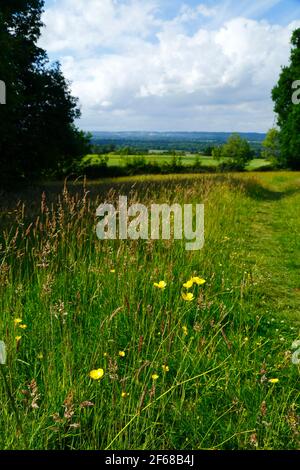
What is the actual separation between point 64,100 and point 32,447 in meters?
21.0

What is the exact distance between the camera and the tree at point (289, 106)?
32.9 metres

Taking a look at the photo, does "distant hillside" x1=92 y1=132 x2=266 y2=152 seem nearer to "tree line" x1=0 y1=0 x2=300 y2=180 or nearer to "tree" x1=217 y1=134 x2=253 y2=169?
"tree" x1=217 y1=134 x2=253 y2=169

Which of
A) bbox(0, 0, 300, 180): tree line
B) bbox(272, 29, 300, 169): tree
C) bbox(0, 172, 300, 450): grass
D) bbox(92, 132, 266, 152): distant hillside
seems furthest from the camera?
bbox(92, 132, 266, 152): distant hillside

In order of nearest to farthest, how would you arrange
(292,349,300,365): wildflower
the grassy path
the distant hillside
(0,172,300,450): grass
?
(0,172,300,450): grass < (292,349,300,365): wildflower < the grassy path < the distant hillside

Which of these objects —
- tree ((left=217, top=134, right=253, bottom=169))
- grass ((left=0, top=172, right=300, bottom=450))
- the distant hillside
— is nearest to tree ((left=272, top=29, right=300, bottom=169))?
the distant hillside

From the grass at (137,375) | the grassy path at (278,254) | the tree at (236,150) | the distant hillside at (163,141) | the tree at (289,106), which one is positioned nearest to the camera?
the grass at (137,375)

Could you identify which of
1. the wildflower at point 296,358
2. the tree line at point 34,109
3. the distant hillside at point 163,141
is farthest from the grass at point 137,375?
the distant hillside at point 163,141

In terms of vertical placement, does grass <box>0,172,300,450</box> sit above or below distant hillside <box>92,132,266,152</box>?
below

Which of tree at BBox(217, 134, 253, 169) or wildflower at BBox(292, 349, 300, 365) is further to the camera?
tree at BBox(217, 134, 253, 169)

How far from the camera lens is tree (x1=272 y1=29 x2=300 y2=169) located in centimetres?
3291

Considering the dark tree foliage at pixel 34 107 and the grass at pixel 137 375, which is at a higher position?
the dark tree foliage at pixel 34 107

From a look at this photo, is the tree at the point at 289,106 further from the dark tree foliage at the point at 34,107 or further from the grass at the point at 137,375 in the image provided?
the grass at the point at 137,375

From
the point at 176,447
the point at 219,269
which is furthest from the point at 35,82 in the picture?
the point at 176,447

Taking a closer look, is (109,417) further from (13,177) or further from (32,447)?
(13,177)
